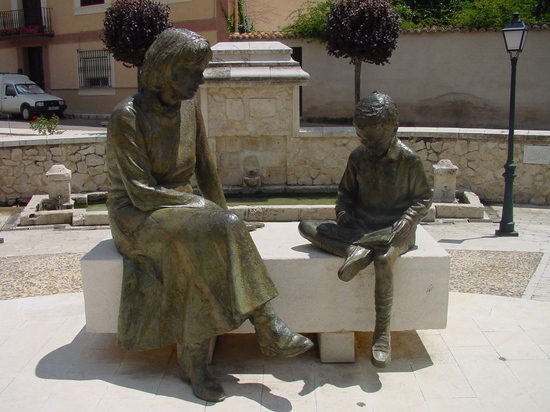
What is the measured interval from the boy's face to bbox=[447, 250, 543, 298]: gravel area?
7.12ft

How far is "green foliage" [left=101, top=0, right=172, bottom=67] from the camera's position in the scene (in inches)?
514

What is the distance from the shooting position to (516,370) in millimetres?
3471

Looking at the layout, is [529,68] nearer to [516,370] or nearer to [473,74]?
[473,74]

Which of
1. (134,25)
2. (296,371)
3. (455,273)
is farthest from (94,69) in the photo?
(296,371)

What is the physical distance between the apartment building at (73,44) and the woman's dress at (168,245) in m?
15.5

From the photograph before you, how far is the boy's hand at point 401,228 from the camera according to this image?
340cm

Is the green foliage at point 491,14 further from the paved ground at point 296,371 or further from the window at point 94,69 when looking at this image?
the paved ground at point 296,371

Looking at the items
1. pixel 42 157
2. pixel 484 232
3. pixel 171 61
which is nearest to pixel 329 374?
pixel 171 61

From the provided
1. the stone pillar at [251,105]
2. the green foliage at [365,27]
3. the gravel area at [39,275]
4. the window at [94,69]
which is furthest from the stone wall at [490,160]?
the window at [94,69]

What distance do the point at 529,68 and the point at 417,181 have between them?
12892 mm

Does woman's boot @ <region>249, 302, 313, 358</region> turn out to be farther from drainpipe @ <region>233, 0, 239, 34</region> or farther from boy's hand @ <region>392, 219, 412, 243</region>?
drainpipe @ <region>233, 0, 239, 34</region>

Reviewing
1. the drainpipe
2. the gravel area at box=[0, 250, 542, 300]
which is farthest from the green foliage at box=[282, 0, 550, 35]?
the gravel area at box=[0, 250, 542, 300]

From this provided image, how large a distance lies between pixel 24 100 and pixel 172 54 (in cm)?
1763

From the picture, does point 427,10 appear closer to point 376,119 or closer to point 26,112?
point 26,112
